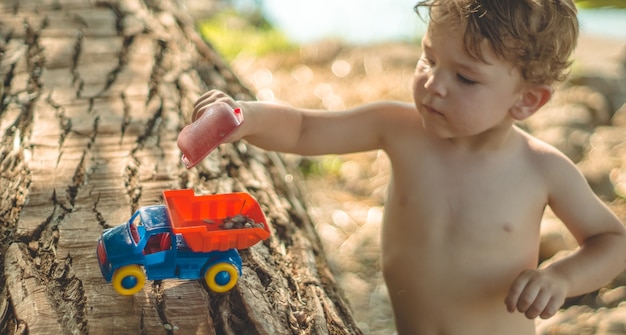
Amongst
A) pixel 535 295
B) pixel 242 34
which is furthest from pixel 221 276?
pixel 242 34

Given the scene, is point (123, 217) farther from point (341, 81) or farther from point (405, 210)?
point (341, 81)

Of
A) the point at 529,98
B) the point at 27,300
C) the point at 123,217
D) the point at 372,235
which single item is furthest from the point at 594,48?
the point at 27,300

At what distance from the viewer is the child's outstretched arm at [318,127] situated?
8.30 ft

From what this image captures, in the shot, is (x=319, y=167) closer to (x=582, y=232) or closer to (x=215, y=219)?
(x=582, y=232)

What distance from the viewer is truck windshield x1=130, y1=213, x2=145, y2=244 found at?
7.14 feet

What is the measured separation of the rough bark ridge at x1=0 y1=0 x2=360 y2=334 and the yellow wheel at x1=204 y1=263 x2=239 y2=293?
38 mm

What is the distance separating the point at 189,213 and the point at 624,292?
7.36 feet

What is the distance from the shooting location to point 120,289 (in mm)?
2086

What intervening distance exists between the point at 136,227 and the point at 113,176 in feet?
1.57

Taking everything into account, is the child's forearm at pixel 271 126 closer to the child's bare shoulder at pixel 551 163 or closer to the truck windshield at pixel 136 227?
the truck windshield at pixel 136 227

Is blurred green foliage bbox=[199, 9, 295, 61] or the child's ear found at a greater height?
the child's ear

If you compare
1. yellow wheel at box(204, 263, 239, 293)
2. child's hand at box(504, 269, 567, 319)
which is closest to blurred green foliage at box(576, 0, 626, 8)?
child's hand at box(504, 269, 567, 319)

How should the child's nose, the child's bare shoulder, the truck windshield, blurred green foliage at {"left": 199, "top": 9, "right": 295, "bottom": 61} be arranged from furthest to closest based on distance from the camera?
blurred green foliage at {"left": 199, "top": 9, "right": 295, "bottom": 61}, the child's bare shoulder, the child's nose, the truck windshield

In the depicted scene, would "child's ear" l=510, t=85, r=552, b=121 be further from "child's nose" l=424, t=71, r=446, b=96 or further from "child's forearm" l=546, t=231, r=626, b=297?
"child's forearm" l=546, t=231, r=626, b=297
